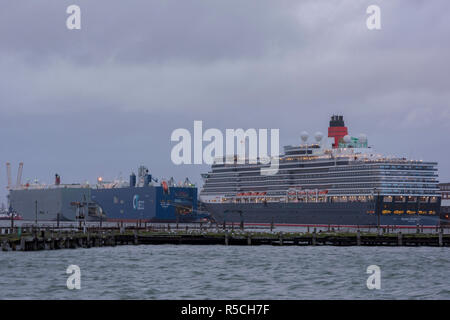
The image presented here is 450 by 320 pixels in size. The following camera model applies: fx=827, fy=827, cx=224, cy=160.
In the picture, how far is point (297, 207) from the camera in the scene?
154 meters

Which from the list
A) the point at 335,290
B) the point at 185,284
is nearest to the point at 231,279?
the point at 185,284

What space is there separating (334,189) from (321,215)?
244 inches

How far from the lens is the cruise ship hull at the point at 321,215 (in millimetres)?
142500

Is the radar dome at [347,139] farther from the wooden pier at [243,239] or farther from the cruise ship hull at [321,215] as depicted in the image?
the wooden pier at [243,239]

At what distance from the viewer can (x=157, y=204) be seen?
181 metres

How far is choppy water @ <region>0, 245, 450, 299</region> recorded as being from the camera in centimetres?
4681

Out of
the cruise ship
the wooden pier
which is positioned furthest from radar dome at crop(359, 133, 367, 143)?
the wooden pier

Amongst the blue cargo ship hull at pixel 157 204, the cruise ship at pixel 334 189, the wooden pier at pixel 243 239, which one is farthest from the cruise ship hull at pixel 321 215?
the wooden pier at pixel 243 239

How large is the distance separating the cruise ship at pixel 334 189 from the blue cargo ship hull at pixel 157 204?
347 inches

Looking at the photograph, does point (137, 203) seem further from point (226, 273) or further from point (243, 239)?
point (226, 273)

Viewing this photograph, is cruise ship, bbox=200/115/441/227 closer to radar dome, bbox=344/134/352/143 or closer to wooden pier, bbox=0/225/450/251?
radar dome, bbox=344/134/352/143

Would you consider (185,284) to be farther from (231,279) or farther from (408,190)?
(408,190)

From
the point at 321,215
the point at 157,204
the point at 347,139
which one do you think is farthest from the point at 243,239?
the point at 157,204
